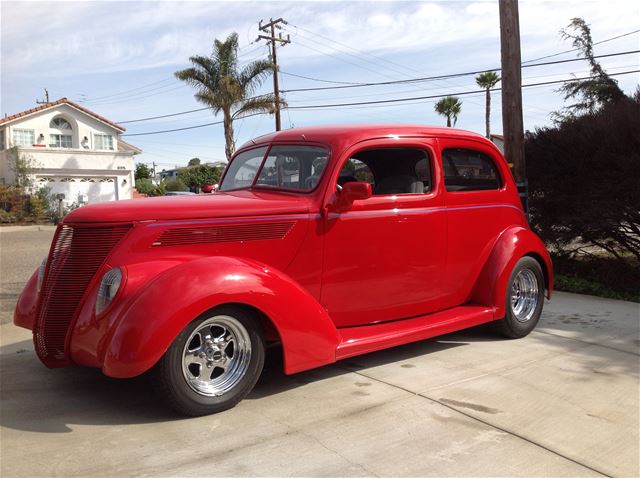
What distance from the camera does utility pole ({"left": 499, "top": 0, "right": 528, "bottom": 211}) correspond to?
7926 millimetres

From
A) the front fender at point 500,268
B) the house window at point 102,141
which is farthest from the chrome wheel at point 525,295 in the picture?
the house window at point 102,141

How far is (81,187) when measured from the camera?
3325 centimetres

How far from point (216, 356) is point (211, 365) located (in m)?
0.06

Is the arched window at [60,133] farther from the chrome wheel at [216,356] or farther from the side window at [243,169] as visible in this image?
the chrome wheel at [216,356]

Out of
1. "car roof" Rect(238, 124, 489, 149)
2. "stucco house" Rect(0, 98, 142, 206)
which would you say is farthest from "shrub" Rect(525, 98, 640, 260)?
"stucco house" Rect(0, 98, 142, 206)

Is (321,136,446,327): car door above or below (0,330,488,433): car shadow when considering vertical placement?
above

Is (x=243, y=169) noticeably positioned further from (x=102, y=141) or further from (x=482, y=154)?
(x=102, y=141)

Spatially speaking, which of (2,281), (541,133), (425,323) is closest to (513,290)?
(425,323)

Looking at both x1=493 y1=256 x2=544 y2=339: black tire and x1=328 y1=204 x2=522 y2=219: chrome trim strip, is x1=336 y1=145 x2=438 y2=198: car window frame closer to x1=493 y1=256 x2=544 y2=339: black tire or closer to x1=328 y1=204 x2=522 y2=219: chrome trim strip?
x1=328 y1=204 x2=522 y2=219: chrome trim strip

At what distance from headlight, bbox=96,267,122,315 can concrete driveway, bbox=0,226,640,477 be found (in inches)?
28.1

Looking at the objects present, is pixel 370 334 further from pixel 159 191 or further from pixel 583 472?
pixel 159 191

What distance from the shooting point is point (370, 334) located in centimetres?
408

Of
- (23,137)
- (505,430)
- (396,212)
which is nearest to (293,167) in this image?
(396,212)

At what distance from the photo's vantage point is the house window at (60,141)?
1345 inches
